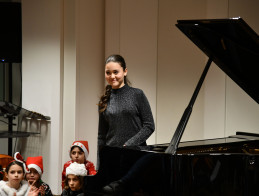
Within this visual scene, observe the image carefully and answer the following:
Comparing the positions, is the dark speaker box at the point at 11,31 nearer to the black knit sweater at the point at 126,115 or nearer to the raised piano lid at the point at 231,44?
the black knit sweater at the point at 126,115

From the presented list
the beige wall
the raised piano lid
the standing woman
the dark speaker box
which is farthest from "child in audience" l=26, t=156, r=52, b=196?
the raised piano lid

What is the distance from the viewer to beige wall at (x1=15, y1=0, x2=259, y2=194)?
18.2ft

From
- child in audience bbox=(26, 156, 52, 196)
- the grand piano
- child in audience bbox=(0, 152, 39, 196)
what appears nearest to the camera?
the grand piano

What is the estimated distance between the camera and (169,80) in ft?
19.0

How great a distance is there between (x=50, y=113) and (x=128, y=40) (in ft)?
4.22

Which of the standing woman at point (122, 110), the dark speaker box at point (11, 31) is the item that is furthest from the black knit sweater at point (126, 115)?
the dark speaker box at point (11, 31)

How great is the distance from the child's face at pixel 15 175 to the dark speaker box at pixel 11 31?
6.21ft

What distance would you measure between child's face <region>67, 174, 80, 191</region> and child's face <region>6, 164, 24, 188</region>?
41cm

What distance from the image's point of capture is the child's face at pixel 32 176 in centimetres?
442

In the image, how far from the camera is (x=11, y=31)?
565 cm

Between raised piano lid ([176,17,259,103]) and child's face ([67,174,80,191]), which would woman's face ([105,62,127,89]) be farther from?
child's face ([67,174,80,191])

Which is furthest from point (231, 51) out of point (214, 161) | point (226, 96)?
point (226, 96)

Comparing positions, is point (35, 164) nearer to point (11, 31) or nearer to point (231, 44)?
point (11, 31)

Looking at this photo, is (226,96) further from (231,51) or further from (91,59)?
(231,51)
